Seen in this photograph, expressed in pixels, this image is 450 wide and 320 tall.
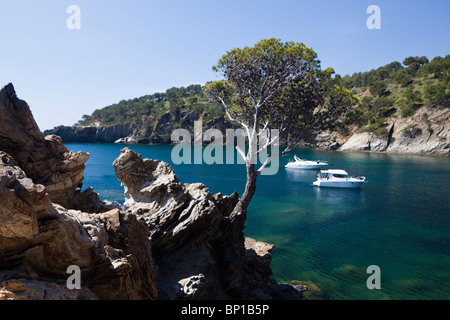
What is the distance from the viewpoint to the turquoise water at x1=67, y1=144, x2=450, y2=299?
18.5 metres

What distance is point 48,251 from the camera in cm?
652

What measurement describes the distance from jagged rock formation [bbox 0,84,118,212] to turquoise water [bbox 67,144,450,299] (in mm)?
13595

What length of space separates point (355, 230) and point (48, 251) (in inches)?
1112

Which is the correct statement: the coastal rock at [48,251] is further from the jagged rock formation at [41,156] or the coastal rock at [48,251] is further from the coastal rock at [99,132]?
the coastal rock at [99,132]

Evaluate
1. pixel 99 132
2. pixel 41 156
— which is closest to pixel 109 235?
pixel 41 156

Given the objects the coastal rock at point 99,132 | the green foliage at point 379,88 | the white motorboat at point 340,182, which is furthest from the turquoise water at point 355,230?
the coastal rock at point 99,132

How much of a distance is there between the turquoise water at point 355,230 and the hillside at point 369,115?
58.4 ft

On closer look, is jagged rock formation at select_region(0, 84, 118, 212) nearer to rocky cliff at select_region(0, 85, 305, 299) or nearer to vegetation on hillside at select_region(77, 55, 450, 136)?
rocky cliff at select_region(0, 85, 305, 299)

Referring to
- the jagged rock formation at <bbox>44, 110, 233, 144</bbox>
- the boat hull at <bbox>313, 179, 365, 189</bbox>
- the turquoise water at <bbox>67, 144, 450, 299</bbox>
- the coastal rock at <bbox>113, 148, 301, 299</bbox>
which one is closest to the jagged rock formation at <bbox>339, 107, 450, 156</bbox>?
the turquoise water at <bbox>67, 144, 450, 299</bbox>

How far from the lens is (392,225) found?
29.6 metres

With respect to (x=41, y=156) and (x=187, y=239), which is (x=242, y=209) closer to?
(x=187, y=239)

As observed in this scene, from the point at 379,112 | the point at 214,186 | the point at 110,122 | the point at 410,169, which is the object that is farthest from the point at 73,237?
the point at 110,122

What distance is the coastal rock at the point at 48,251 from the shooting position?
18.9ft
